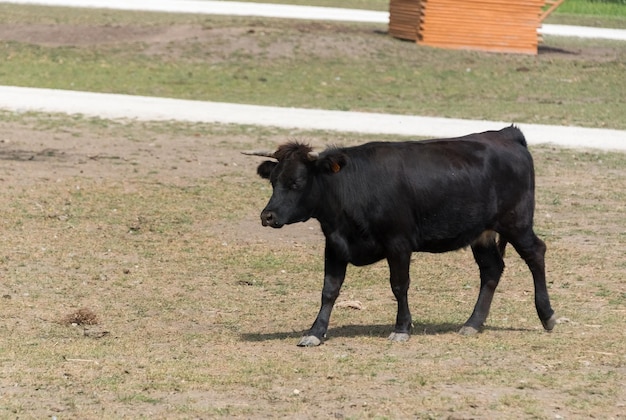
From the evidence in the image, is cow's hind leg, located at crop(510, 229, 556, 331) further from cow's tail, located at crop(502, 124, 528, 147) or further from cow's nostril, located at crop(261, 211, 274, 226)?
cow's nostril, located at crop(261, 211, 274, 226)

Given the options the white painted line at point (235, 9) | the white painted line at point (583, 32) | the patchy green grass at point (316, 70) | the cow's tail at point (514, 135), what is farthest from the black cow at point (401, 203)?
the white painted line at point (235, 9)

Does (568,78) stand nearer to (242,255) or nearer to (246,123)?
(246,123)

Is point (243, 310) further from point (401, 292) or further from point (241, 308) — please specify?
point (401, 292)

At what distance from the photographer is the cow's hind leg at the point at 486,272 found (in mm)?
10227

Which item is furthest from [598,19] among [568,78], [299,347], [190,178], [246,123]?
[299,347]

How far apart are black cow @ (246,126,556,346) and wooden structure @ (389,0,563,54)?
21.7 metres

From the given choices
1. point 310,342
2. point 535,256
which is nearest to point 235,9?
point 535,256

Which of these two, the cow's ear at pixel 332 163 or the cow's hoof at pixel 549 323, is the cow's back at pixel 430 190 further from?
the cow's hoof at pixel 549 323

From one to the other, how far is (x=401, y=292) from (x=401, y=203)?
2.21 feet

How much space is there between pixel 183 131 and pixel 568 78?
431 inches

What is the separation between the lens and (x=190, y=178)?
17.0 metres

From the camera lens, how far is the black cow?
9.84m

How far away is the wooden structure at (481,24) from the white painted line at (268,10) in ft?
17.8

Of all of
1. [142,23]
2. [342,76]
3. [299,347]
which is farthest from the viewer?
[142,23]
